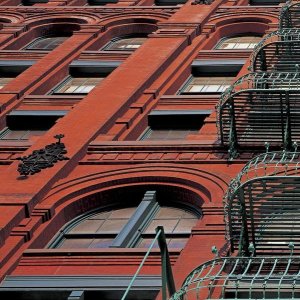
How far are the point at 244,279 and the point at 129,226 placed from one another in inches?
300

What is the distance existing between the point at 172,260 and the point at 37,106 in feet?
46.5

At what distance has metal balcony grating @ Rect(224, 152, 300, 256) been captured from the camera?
2586 cm

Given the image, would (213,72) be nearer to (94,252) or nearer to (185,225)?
(185,225)

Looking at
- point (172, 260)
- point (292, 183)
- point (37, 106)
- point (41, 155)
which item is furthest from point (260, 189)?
point (37, 106)

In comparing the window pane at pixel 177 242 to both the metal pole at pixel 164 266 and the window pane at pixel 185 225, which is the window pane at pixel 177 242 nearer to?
the window pane at pixel 185 225

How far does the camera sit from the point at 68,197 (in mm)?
31812

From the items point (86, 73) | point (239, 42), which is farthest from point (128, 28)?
point (86, 73)

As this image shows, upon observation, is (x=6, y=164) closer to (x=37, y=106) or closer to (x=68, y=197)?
(x=68, y=197)

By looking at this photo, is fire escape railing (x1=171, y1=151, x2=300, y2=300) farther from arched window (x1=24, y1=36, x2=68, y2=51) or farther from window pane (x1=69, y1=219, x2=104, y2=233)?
arched window (x1=24, y1=36, x2=68, y2=51)

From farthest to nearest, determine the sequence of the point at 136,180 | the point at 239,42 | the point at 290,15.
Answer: the point at 239,42 < the point at 290,15 < the point at 136,180

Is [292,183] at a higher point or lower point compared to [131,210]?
lower

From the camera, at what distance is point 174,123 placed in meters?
38.6

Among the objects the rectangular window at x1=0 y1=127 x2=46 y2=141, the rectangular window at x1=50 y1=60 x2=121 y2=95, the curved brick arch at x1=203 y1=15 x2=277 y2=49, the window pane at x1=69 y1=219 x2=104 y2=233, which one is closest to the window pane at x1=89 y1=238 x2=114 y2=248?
the window pane at x1=69 y1=219 x2=104 y2=233

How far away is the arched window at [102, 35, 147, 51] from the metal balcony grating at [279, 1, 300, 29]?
724cm
